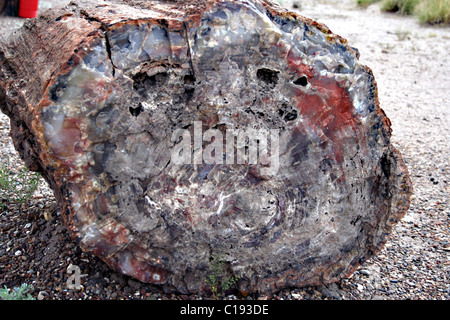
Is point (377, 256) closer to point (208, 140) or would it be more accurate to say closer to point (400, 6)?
point (208, 140)

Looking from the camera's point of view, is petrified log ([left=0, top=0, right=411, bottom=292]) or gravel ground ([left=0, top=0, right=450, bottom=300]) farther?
gravel ground ([left=0, top=0, right=450, bottom=300])

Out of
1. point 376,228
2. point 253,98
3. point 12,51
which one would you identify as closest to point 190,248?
point 253,98

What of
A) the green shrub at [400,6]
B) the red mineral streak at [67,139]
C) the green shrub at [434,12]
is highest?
the red mineral streak at [67,139]

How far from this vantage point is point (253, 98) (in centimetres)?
186

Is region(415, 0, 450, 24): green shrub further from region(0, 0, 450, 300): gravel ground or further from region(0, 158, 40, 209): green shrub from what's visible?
region(0, 158, 40, 209): green shrub

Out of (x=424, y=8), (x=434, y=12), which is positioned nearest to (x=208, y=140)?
(x=434, y=12)

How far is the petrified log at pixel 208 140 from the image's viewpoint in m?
1.71

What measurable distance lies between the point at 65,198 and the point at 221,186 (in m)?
0.68
